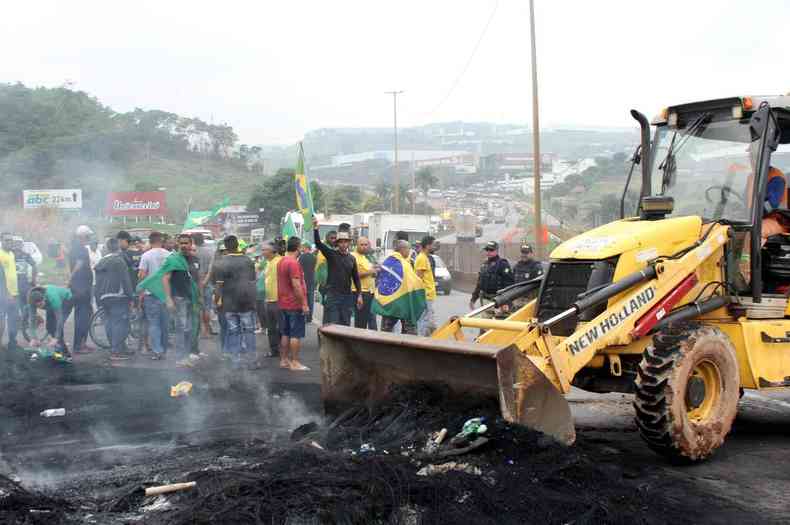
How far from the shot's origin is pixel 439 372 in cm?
681

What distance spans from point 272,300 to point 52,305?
145 inches

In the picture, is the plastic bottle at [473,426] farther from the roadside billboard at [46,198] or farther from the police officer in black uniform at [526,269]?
the roadside billboard at [46,198]

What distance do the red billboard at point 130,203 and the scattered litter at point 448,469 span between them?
16879mm

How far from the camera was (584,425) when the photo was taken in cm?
841

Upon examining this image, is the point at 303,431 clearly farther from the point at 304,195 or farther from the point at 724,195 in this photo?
the point at 304,195

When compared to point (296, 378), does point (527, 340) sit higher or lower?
higher

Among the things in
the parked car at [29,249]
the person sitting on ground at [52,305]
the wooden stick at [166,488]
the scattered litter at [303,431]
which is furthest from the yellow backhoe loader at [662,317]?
the parked car at [29,249]

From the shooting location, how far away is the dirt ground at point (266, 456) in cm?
521

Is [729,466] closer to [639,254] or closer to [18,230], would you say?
[639,254]

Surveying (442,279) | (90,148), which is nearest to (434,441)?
(90,148)

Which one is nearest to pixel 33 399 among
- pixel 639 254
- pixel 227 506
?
pixel 227 506

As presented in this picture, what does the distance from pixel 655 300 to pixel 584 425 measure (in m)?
1.88

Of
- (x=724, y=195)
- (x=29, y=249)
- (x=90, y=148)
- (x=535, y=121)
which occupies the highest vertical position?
(x=535, y=121)

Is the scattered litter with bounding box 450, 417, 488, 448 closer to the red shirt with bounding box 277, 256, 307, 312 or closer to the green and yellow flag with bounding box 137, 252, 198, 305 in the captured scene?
the red shirt with bounding box 277, 256, 307, 312
